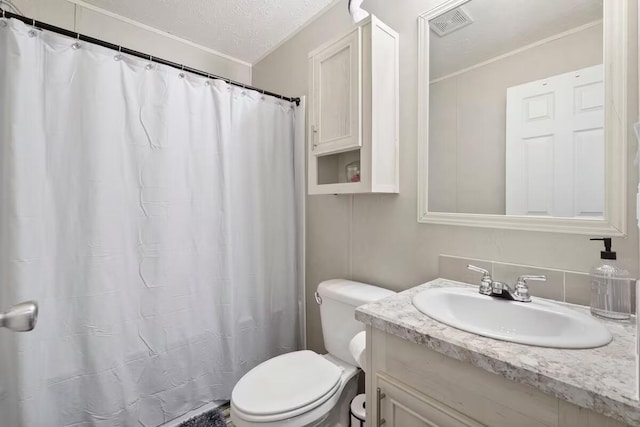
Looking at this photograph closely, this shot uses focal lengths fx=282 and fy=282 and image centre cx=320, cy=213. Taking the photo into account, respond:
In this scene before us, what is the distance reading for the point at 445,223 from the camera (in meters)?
1.15

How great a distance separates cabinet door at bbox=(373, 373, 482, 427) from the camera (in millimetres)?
638

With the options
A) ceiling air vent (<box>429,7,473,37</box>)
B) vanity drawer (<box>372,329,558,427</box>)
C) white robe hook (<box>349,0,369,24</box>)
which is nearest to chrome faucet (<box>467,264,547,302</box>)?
vanity drawer (<box>372,329,558,427</box>)

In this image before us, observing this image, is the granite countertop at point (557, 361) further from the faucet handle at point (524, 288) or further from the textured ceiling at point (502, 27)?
the textured ceiling at point (502, 27)

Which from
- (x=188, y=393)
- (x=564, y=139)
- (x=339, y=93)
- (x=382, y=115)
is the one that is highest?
(x=339, y=93)

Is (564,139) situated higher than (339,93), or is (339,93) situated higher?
(339,93)

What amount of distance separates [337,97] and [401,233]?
0.69 meters

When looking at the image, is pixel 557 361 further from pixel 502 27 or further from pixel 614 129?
pixel 502 27

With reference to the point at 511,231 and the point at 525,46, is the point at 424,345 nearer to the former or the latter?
the point at 511,231

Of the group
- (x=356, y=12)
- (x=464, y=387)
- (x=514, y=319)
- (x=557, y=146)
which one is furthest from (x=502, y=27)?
(x=464, y=387)

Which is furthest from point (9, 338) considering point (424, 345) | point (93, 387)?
point (424, 345)

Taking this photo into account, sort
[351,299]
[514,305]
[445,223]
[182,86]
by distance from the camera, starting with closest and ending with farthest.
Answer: [514,305] < [445,223] < [351,299] < [182,86]

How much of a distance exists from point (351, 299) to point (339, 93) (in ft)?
3.05

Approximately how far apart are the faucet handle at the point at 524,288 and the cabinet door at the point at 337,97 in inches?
29.7

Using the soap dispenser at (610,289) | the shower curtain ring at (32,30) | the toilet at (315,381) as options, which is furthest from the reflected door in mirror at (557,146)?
the shower curtain ring at (32,30)
